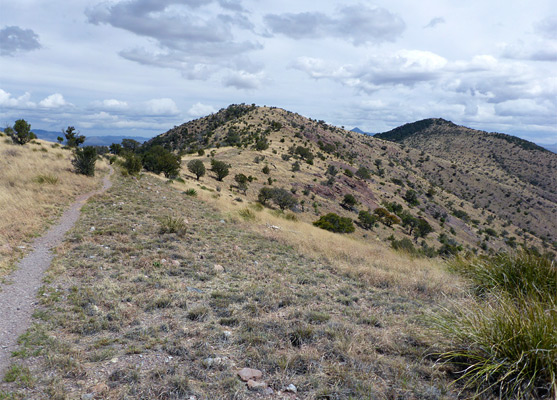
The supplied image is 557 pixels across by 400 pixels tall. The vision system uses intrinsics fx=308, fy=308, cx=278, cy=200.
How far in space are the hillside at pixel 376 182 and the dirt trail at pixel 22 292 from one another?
21.1 meters

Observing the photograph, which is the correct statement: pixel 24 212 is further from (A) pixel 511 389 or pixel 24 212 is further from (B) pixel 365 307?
(A) pixel 511 389

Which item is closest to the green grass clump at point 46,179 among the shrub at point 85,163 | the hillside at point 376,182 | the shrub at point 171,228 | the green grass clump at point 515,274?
the shrub at point 85,163

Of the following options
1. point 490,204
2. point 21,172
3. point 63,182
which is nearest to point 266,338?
point 63,182

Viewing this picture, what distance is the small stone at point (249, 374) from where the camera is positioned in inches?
151

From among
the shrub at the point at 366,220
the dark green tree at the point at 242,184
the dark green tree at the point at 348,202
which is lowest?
the shrub at the point at 366,220

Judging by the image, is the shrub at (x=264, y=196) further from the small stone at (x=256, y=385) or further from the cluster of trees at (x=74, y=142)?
the small stone at (x=256, y=385)

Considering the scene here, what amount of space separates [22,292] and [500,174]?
388 feet

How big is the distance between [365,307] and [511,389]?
3142mm

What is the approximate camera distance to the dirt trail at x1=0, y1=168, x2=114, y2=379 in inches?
177

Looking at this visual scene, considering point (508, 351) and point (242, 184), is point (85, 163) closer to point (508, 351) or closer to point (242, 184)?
point (242, 184)

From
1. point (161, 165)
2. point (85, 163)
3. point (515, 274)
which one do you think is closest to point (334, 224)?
point (161, 165)

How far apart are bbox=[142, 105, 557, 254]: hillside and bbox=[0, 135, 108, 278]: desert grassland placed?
14.1m

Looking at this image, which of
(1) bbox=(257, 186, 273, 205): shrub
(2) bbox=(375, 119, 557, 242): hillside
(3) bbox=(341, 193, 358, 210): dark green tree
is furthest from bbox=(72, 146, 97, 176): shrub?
(2) bbox=(375, 119, 557, 242): hillside

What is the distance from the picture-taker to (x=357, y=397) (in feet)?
11.3
